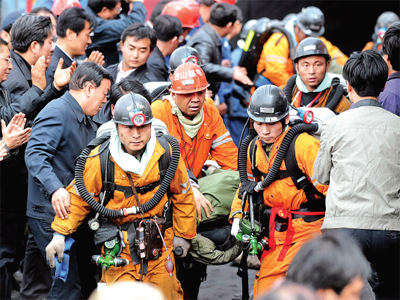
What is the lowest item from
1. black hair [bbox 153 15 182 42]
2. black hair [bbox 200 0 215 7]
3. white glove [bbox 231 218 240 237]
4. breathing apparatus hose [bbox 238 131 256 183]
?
white glove [bbox 231 218 240 237]

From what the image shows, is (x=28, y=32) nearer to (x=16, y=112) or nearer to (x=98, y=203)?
(x=16, y=112)

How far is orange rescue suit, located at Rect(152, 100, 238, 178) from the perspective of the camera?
5148 mm

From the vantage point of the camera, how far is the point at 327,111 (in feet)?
14.8

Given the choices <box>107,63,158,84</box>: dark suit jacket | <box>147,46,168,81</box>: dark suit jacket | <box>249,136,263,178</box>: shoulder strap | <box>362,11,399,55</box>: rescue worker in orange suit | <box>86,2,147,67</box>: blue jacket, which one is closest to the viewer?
<box>249,136,263,178</box>: shoulder strap

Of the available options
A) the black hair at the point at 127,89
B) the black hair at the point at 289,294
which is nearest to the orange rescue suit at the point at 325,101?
the black hair at the point at 127,89

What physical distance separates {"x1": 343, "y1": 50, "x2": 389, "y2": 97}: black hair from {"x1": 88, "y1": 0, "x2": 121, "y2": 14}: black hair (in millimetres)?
4062

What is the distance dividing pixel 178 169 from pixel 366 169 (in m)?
1.46

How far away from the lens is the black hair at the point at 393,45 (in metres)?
4.35

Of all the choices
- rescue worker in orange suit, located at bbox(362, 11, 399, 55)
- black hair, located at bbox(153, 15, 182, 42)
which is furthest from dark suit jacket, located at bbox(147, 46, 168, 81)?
rescue worker in orange suit, located at bbox(362, 11, 399, 55)

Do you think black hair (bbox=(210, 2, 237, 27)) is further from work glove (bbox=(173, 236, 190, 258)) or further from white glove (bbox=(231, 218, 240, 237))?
work glove (bbox=(173, 236, 190, 258))

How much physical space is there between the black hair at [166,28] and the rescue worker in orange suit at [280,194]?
2.52 meters

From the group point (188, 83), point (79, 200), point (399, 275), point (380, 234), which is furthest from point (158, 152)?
point (399, 275)

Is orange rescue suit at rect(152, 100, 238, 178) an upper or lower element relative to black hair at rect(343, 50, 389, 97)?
lower

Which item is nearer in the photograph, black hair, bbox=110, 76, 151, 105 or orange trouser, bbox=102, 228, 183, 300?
orange trouser, bbox=102, 228, 183, 300
